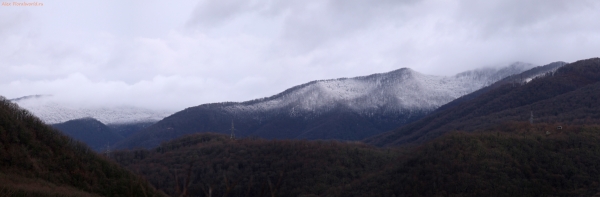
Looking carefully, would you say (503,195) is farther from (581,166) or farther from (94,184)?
(94,184)

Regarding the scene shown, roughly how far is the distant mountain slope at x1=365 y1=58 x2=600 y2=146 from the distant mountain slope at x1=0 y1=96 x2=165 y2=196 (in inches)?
3411

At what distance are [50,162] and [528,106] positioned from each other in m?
125

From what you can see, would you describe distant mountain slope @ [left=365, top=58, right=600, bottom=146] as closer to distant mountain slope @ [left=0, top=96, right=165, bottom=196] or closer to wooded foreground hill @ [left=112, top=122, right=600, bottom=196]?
wooded foreground hill @ [left=112, top=122, right=600, bottom=196]

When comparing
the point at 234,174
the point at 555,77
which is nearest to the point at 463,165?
the point at 234,174

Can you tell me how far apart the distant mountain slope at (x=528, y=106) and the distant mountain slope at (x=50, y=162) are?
8664 centimetres

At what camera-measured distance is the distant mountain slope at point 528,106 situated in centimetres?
12300

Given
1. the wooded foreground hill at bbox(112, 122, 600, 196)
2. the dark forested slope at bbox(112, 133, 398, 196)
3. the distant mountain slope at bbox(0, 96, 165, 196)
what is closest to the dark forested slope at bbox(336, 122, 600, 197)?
the wooded foreground hill at bbox(112, 122, 600, 196)

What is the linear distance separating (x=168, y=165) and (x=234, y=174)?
15.5 metres

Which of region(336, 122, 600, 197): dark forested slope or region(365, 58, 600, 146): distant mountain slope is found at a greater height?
region(365, 58, 600, 146): distant mountain slope

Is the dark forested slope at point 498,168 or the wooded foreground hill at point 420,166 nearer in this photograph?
the dark forested slope at point 498,168

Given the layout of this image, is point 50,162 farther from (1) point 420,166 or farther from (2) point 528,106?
(2) point 528,106

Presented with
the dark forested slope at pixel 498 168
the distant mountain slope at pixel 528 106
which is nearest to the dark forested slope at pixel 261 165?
the dark forested slope at pixel 498 168

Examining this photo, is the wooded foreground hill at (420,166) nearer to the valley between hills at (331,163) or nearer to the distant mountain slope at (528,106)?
the valley between hills at (331,163)

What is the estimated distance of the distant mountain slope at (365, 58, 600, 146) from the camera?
123m
